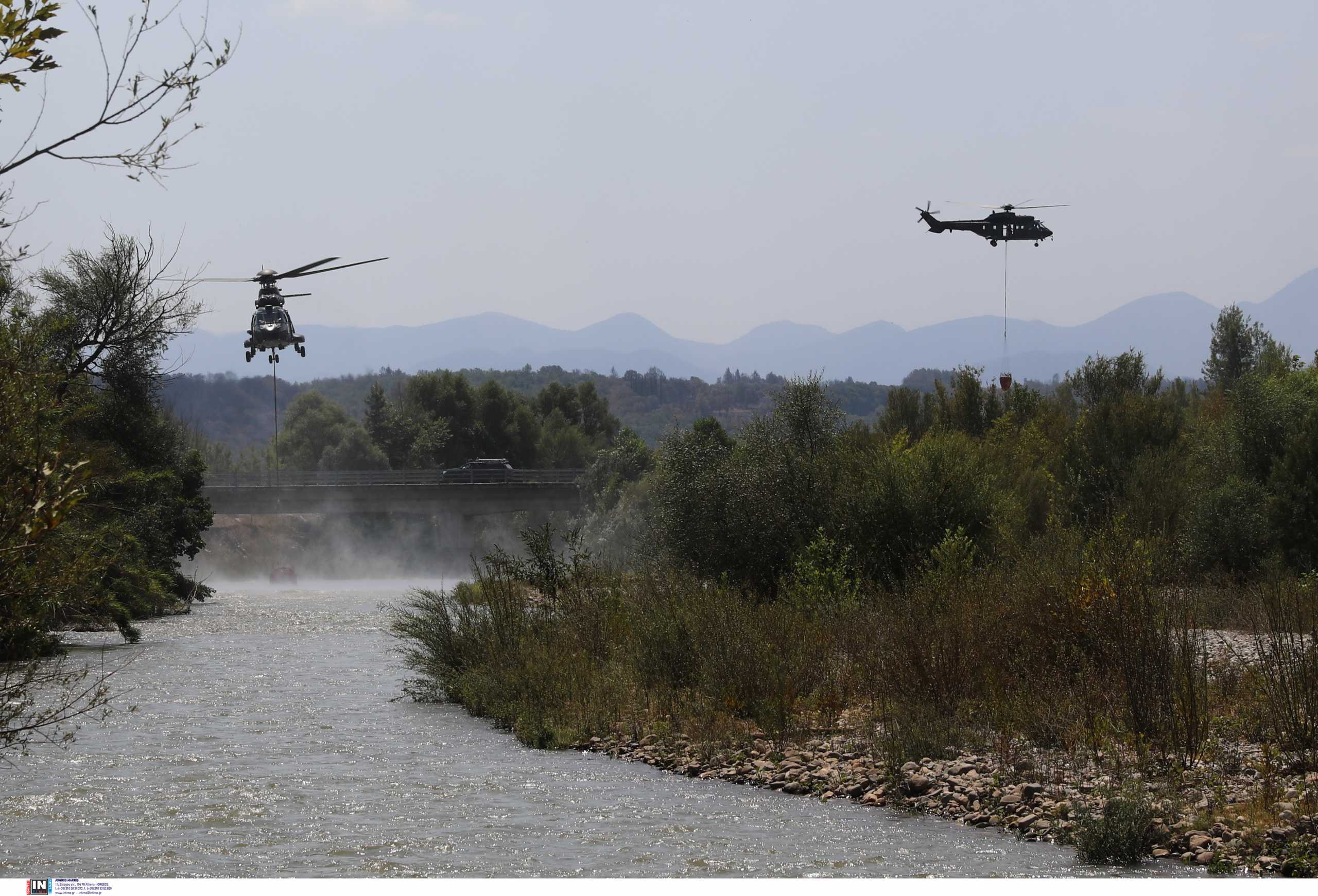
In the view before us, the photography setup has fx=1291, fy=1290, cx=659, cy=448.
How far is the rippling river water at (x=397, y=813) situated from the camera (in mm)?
14625

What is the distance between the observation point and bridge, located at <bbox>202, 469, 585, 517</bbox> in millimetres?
91250

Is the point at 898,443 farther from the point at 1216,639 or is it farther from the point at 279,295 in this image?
the point at 279,295

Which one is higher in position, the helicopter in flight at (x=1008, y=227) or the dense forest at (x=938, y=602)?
the helicopter in flight at (x=1008, y=227)

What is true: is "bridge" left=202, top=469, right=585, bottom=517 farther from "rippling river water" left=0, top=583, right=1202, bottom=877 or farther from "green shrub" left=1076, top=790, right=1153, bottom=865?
"green shrub" left=1076, top=790, right=1153, bottom=865

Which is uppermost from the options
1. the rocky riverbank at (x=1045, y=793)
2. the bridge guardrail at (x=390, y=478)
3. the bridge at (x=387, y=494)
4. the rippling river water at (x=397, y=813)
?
the bridge guardrail at (x=390, y=478)

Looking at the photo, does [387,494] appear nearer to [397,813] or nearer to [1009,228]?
[1009,228]

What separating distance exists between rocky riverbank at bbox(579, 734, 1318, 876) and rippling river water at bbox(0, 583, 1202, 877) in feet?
1.23

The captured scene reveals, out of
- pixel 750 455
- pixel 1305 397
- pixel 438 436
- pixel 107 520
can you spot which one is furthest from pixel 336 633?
pixel 438 436

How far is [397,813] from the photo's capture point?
57.7ft

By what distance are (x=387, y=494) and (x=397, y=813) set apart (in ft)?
264

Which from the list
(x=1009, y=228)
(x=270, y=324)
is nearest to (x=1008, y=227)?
(x=1009, y=228)

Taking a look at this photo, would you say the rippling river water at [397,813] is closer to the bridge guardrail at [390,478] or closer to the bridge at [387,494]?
the bridge at [387,494]

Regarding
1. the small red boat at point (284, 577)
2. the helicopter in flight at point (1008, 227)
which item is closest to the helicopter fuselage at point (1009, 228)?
the helicopter in flight at point (1008, 227)

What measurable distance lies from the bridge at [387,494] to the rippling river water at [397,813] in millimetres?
65606
